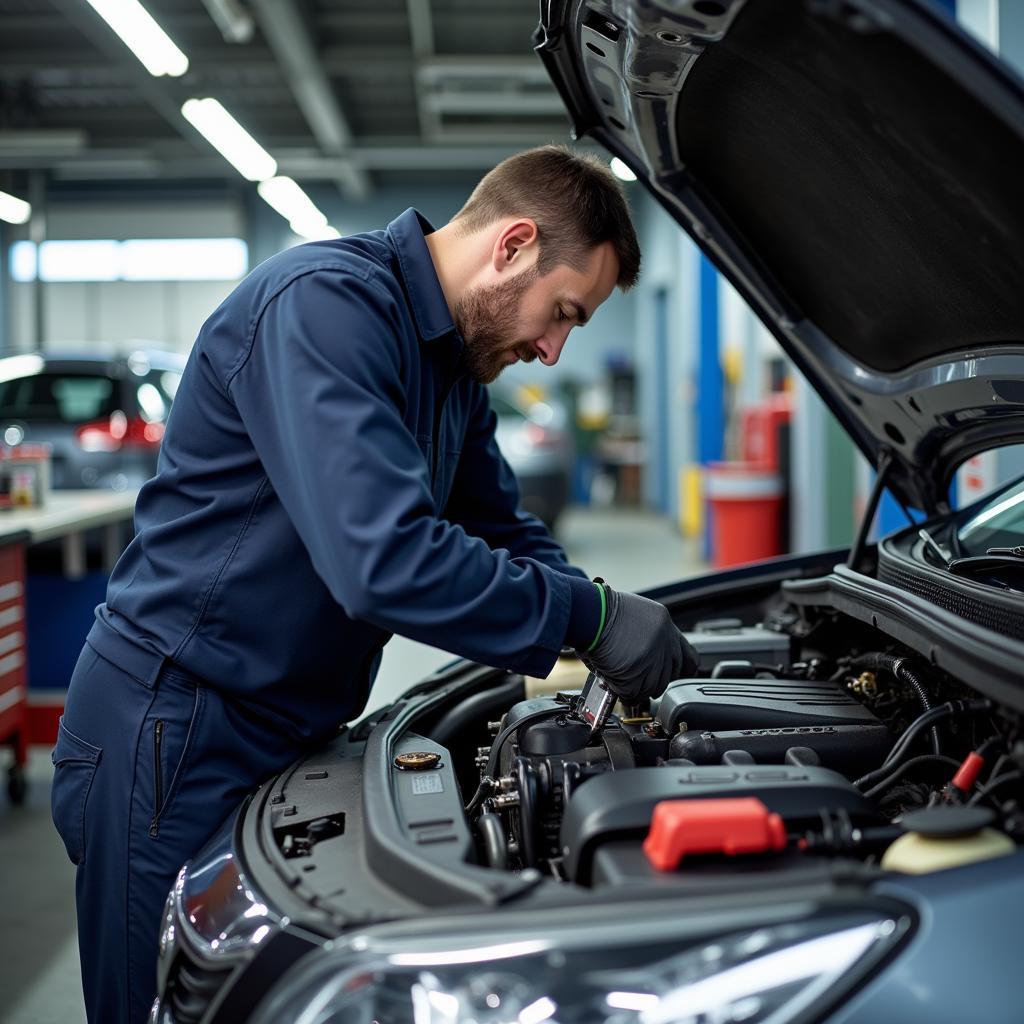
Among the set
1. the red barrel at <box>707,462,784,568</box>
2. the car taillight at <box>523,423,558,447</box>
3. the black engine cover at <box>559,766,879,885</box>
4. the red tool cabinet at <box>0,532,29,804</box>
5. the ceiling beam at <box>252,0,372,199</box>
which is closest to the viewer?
the black engine cover at <box>559,766,879,885</box>

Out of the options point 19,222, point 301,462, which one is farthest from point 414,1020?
point 19,222

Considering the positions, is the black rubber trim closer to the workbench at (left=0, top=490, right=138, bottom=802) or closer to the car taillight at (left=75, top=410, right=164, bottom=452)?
the workbench at (left=0, top=490, right=138, bottom=802)

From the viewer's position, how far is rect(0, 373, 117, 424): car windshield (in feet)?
18.6

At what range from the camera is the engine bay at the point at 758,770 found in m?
0.93

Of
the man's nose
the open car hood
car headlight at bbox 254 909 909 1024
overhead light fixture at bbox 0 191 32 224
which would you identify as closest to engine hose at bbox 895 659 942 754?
the open car hood

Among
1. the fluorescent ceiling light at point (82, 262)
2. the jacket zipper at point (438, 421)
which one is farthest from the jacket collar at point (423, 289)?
the fluorescent ceiling light at point (82, 262)

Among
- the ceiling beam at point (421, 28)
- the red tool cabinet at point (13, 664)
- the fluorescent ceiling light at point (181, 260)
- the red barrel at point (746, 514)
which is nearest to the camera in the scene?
the red tool cabinet at point (13, 664)

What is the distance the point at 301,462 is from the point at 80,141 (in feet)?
28.6

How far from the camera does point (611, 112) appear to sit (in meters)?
1.57

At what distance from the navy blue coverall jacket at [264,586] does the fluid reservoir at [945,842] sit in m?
0.43

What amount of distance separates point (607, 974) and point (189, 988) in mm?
510

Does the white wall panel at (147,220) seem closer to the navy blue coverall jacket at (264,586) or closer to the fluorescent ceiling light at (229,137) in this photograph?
the fluorescent ceiling light at (229,137)

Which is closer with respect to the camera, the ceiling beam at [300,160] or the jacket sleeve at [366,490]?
the jacket sleeve at [366,490]

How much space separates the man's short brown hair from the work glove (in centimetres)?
44
